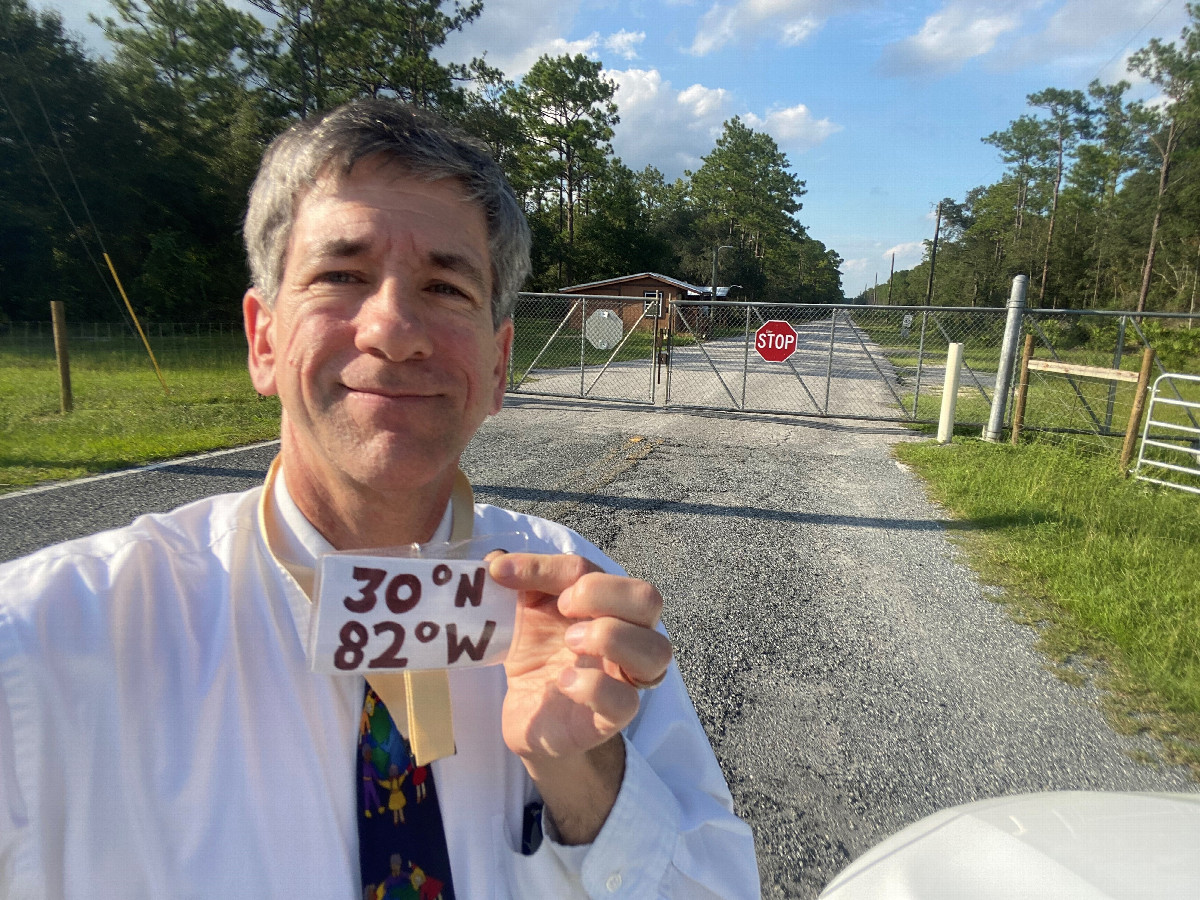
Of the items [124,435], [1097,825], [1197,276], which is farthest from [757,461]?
[1197,276]

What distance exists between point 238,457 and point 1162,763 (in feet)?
27.2

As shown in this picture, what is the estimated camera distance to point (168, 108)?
31312 millimetres

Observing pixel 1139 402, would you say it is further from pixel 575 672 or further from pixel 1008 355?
pixel 575 672

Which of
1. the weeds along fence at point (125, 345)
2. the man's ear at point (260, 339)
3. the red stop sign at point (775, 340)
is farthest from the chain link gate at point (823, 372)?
the weeds along fence at point (125, 345)

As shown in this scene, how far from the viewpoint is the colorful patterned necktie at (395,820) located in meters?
1.04

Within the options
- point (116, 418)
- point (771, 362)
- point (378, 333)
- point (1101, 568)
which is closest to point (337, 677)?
point (378, 333)

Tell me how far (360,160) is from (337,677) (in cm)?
91

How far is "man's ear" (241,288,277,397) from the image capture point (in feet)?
4.40

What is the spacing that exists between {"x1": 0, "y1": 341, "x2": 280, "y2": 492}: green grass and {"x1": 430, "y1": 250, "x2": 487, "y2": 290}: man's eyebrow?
276 inches

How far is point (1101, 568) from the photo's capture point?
5.01 meters

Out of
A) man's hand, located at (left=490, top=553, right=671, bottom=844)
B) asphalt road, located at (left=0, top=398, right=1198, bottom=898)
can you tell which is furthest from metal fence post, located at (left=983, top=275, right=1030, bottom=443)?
man's hand, located at (left=490, top=553, right=671, bottom=844)

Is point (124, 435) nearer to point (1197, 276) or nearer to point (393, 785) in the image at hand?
point (393, 785)

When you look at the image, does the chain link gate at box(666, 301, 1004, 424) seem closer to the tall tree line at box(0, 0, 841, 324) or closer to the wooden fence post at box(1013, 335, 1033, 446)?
the wooden fence post at box(1013, 335, 1033, 446)

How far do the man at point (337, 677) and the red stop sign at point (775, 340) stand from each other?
11817 millimetres
